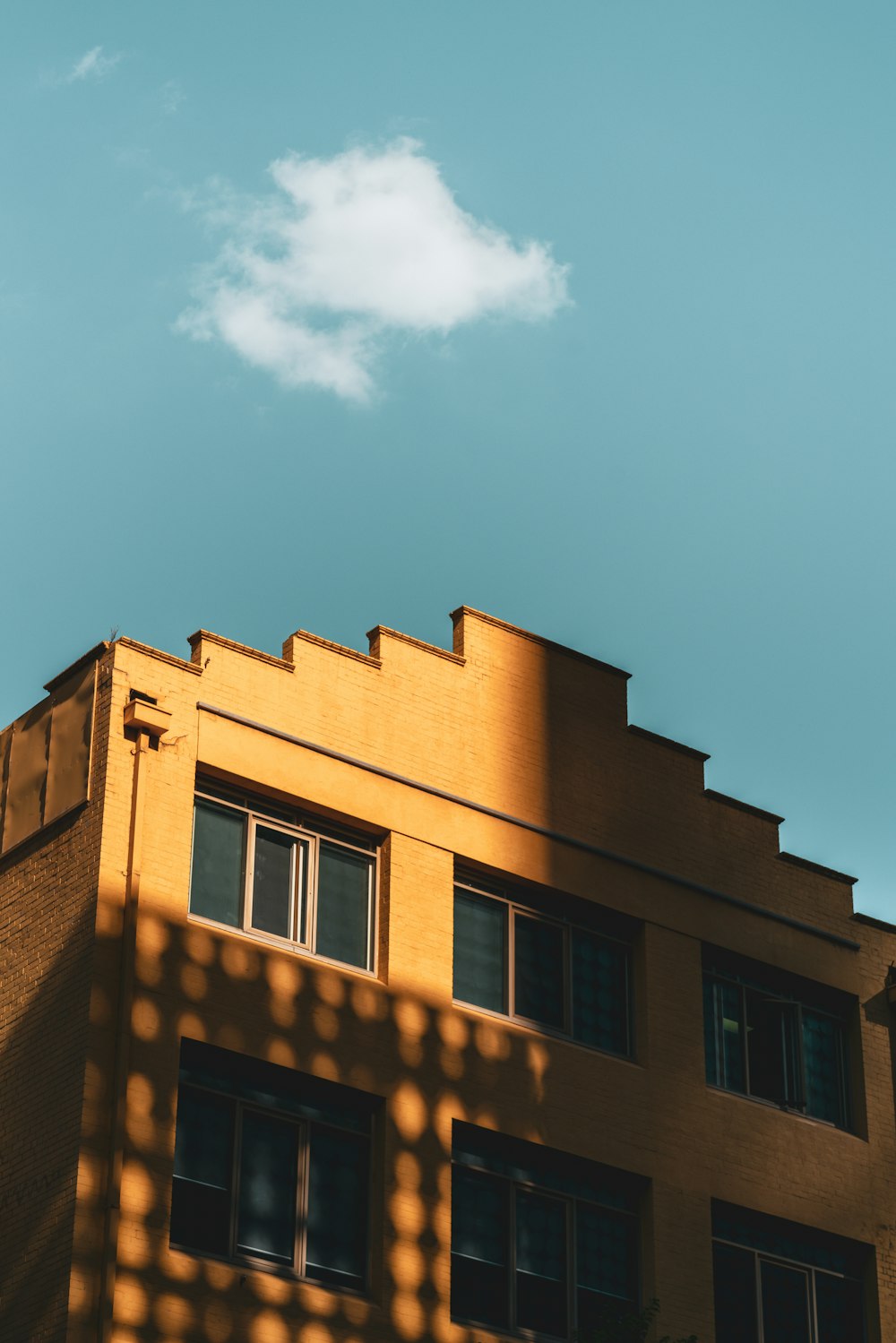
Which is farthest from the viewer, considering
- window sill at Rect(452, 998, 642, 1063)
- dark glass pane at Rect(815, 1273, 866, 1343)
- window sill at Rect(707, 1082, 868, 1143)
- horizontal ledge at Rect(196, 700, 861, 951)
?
window sill at Rect(707, 1082, 868, 1143)

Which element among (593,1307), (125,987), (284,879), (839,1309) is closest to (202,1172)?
(125,987)

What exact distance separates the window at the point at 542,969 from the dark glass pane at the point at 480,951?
0.04ft

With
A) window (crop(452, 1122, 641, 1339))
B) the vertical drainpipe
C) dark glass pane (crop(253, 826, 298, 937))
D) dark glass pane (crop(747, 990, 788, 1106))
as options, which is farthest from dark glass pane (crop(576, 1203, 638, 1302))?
the vertical drainpipe

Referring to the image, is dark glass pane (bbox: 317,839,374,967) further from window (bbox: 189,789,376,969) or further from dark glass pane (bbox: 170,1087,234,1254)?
dark glass pane (bbox: 170,1087,234,1254)

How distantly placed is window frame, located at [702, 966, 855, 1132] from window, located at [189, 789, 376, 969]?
574 cm

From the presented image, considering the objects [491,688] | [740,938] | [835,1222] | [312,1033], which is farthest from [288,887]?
[835,1222]

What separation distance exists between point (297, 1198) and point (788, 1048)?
8.77m

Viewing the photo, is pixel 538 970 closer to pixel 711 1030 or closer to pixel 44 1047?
pixel 711 1030

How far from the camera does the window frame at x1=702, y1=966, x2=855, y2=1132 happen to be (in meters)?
29.6

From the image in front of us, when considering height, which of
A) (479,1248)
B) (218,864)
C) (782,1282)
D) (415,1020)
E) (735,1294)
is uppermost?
(218,864)

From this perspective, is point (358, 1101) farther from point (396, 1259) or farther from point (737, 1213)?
point (737, 1213)

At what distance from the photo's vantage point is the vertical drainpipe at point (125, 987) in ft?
72.6

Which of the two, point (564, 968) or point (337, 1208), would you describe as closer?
point (337, 1208)

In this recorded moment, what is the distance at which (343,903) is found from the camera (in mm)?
26688
